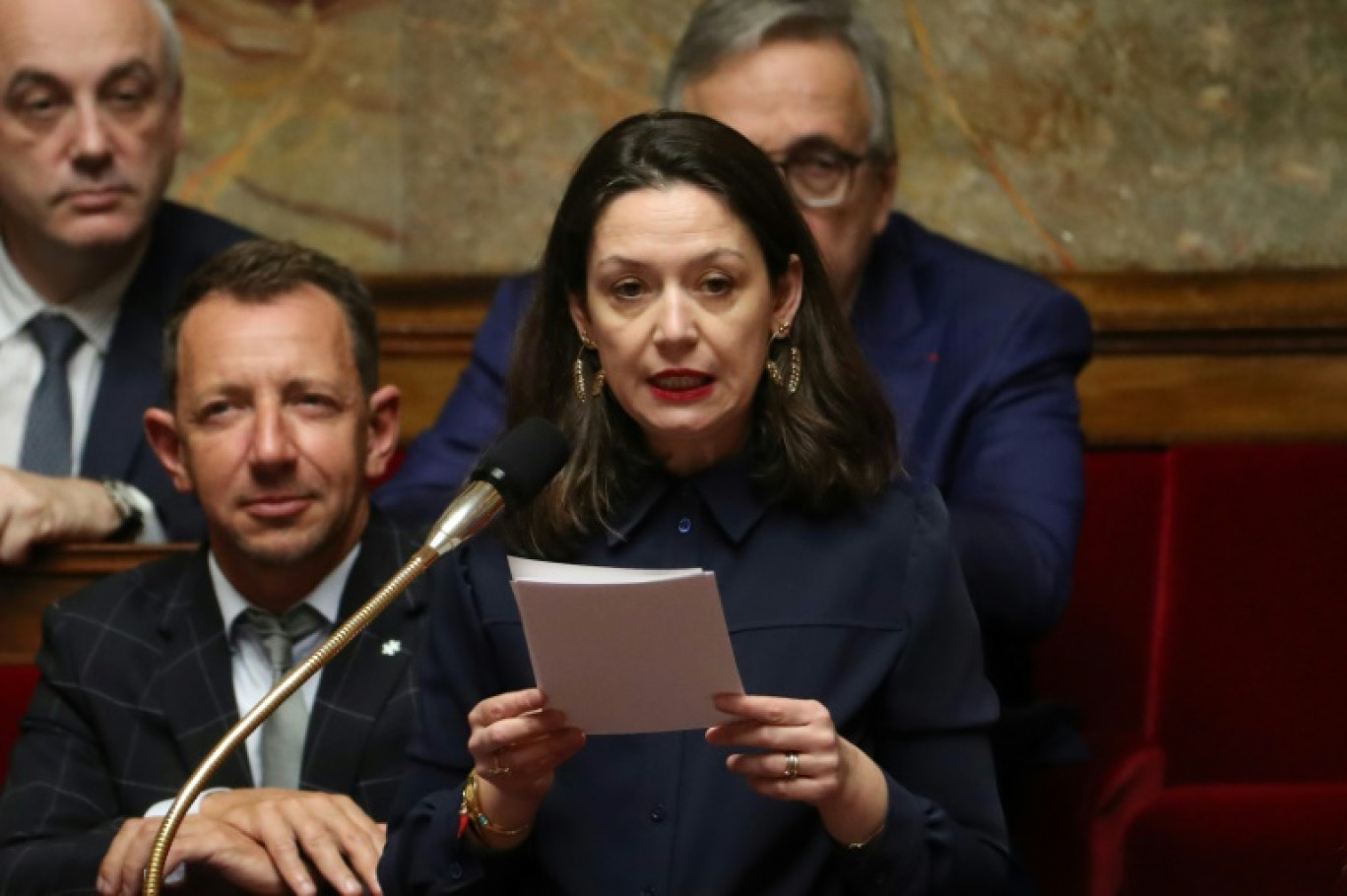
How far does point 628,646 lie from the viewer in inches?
68.0

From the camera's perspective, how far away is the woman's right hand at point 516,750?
1.79 metres

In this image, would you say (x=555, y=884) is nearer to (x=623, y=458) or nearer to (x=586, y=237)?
(x=623, y=458)

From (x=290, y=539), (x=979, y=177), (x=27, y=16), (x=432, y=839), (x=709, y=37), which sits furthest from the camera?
(x=979, y=177)

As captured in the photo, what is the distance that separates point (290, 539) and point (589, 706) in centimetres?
85

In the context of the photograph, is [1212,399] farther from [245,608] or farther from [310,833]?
[310,833]

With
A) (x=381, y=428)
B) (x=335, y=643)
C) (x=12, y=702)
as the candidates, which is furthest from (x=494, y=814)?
(x=12, y=702)

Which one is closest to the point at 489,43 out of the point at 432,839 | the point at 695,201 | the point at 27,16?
the point at 27,16

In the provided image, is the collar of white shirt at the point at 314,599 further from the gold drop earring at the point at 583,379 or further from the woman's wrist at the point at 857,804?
the woman's wrist at the point at 857,804

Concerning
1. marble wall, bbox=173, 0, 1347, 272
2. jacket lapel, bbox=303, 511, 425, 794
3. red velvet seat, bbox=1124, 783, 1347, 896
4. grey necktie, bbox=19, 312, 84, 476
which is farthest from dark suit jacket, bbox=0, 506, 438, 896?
marble wall, bbox=173, 0, 1347, 272

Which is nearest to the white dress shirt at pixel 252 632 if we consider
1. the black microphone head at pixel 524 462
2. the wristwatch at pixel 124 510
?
the wristwatch at pixel 124 510

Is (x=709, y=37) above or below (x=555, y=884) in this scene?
above

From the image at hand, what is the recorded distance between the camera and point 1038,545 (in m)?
2.63

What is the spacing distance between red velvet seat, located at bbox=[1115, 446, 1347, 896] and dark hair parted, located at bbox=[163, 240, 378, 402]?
1114 millimetres

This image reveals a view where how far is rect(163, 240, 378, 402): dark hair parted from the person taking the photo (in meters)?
2.65
